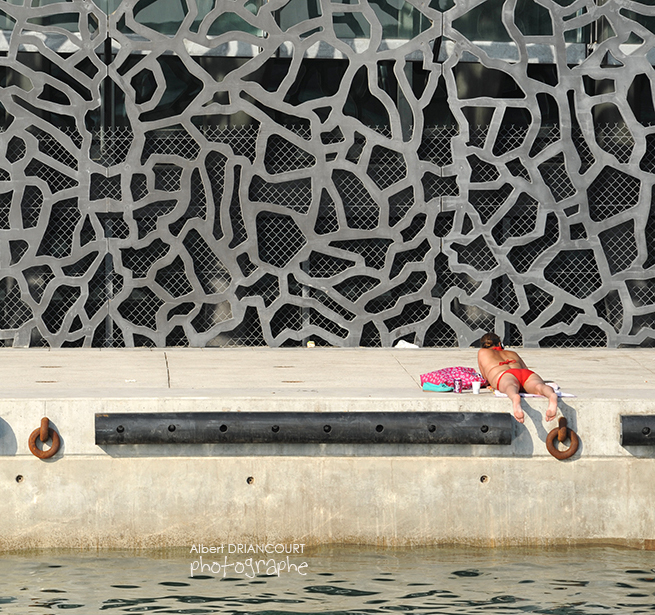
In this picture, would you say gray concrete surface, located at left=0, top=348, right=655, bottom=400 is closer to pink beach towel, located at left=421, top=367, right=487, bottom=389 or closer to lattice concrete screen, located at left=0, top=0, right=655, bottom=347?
pink beach towel, located at left=421, top=367, right=487, bottom=389

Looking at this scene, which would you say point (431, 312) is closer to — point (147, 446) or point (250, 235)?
point (250, 235)

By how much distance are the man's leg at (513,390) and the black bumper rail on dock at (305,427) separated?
10 centimetres

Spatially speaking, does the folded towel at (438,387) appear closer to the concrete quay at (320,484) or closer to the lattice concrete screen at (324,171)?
the concrete quay at (320,484)

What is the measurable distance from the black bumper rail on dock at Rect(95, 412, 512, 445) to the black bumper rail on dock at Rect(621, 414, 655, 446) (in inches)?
42.6

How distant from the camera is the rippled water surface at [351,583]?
27.6 ft

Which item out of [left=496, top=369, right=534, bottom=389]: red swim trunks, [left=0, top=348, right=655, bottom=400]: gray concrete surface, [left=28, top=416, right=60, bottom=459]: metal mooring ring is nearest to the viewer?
[left=28, top=416, right=60, bottom=459]: metal mooring ring

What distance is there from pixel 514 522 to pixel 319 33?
26.1 feet

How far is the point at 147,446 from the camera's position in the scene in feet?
32.3

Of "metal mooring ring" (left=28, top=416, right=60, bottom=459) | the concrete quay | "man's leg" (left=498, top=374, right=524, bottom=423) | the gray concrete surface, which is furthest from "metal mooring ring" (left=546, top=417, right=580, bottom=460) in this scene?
"metal mooring ring" (left=28, top=416, right=60, bottom=459)

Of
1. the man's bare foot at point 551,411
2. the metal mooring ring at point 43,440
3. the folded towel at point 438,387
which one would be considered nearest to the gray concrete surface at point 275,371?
the folded towel at point 438,387

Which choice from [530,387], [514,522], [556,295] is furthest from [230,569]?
[556,295]

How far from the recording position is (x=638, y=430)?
9914 mm

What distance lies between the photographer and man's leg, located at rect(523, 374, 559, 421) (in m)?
9.88

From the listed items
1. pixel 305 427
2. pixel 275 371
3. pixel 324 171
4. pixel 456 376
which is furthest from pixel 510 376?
pixel 324 171
